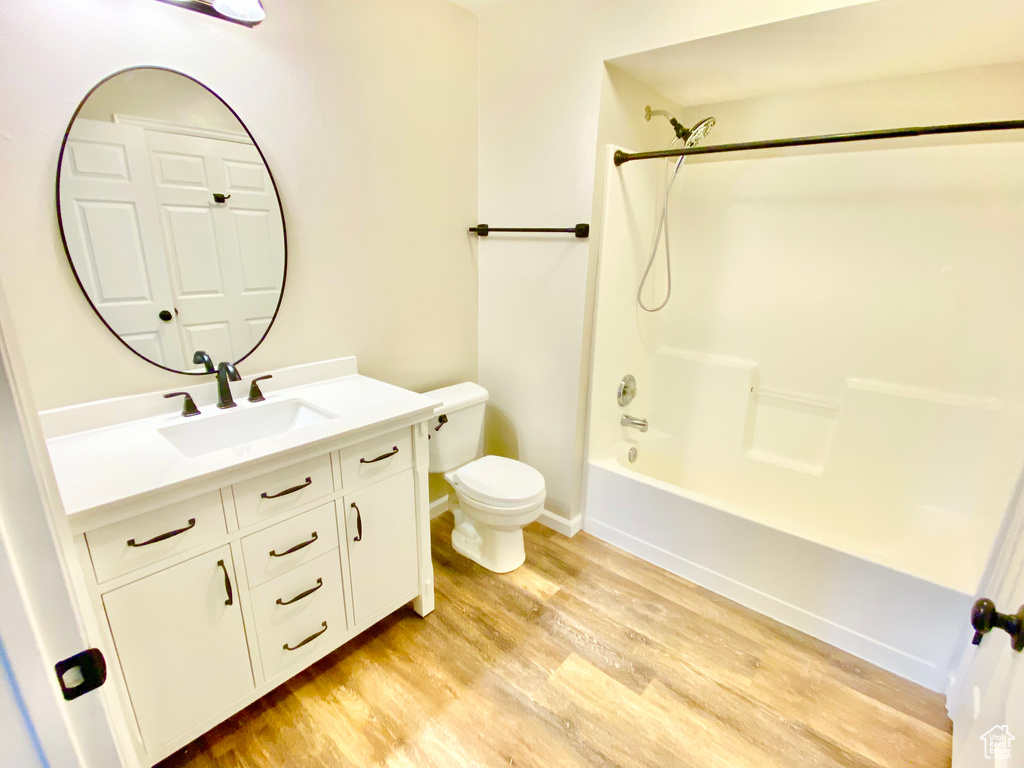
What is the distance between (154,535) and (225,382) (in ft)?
1.89

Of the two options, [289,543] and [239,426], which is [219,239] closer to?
[239,426]

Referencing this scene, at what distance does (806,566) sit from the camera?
5.80 feet

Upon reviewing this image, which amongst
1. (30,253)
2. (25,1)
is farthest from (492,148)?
(30,253)

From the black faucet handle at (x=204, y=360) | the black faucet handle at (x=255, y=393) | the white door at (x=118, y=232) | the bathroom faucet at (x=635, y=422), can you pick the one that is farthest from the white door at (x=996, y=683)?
the white door at (x=118, y=232)

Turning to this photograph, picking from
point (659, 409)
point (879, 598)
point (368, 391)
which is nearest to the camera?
point (879, 598)

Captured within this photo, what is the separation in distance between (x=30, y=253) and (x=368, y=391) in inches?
38.2

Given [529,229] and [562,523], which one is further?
[562,523]

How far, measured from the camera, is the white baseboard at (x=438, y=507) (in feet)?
8.21

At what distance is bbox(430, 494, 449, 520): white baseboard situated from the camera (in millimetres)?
2504

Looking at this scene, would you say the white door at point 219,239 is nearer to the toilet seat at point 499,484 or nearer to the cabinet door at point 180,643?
the cabinet door at point 180,643

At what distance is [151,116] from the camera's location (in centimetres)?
139

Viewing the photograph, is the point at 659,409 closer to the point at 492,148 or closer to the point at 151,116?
the point at 492,148

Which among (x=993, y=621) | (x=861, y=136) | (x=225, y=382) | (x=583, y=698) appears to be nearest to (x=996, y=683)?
(x=993, y=621)

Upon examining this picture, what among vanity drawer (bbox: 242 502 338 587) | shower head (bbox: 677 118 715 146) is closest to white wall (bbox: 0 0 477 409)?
vanity drawer (bbox: 242 502 338 587)
